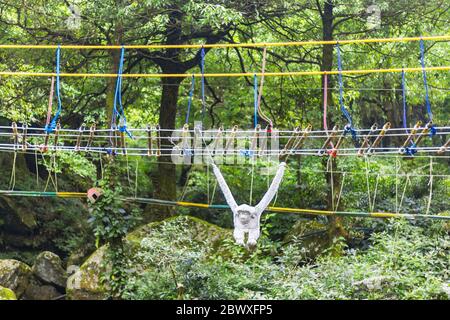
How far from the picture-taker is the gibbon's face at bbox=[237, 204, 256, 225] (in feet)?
23.5

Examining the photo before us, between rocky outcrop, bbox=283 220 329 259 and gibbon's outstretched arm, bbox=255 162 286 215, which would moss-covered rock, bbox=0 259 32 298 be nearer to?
rocky outcrop, bbox=283 220 329 259

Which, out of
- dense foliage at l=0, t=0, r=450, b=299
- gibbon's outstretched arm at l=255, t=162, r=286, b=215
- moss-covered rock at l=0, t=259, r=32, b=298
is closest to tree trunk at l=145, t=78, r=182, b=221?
dense foliage at l=0, t=0, r=450, b=299

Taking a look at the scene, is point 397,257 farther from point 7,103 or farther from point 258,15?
point 7,103

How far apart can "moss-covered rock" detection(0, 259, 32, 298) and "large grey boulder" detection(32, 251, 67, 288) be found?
20cm

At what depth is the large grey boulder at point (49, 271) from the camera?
1064cm

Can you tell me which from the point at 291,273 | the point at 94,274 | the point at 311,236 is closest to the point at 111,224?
the point at 94,274

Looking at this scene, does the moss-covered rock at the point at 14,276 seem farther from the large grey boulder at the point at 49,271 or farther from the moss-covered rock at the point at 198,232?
the moss-covered rock at the point at 198,232

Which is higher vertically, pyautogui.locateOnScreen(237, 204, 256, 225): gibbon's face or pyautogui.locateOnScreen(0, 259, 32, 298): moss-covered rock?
pyautogui.locateOnScreen(237, 204, 256, 225): gibbon's face

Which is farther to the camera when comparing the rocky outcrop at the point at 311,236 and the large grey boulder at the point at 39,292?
the rocky outcrop at the point at 311,236

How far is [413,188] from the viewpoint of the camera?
12.6 metres

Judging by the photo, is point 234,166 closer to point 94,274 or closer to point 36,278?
point 94,274

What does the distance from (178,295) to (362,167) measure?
5.13 m

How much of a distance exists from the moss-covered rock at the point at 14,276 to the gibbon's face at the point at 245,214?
4542 millimetres

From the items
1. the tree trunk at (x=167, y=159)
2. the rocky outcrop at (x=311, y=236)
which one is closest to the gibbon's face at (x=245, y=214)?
the rocky outcrop at (x=311, y=236)
